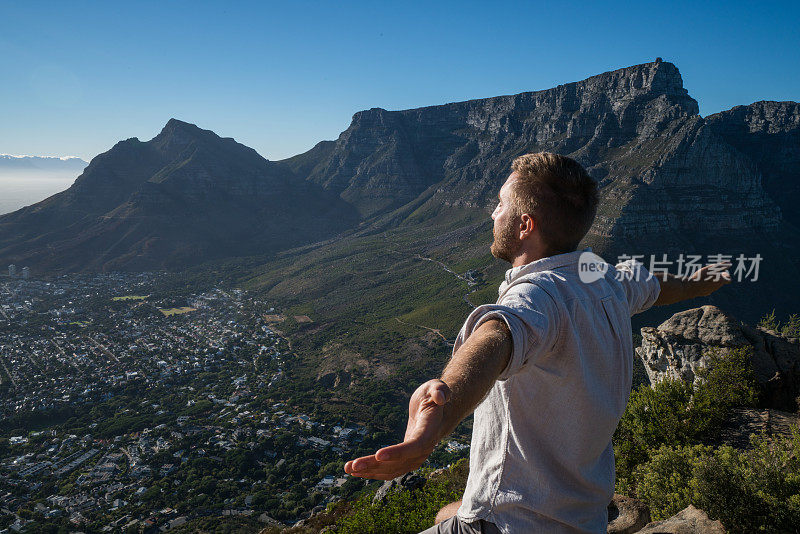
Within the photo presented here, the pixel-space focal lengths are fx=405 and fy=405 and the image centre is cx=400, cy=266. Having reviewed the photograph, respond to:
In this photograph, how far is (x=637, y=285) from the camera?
349cm

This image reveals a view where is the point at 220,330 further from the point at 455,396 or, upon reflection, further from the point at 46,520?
the point at 455,396

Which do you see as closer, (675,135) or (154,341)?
(154,341)

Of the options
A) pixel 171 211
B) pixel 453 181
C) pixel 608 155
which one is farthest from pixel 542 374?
pixel 171 211

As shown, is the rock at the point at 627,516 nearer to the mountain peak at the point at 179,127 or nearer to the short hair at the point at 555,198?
the short hair at the point at 555,198

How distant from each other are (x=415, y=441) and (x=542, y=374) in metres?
1.02

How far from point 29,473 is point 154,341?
36007 millimetres

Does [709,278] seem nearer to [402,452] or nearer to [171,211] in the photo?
[402,452]

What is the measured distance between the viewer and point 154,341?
74.0m

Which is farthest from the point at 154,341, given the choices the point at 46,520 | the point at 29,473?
the point at 46,520

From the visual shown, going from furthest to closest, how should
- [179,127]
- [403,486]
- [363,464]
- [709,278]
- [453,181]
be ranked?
1. [179,127]
2. [453,181]
3. [403,486]
4. [709,278]
5. [363,464]

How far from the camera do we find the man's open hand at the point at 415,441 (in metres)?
1.54

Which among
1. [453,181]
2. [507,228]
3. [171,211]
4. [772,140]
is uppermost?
[772,140]

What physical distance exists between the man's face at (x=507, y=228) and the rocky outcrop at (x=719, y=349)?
12.4 metres

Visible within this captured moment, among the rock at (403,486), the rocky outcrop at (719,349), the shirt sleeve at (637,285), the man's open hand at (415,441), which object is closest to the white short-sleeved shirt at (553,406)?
the man's open hand at (415,441)
